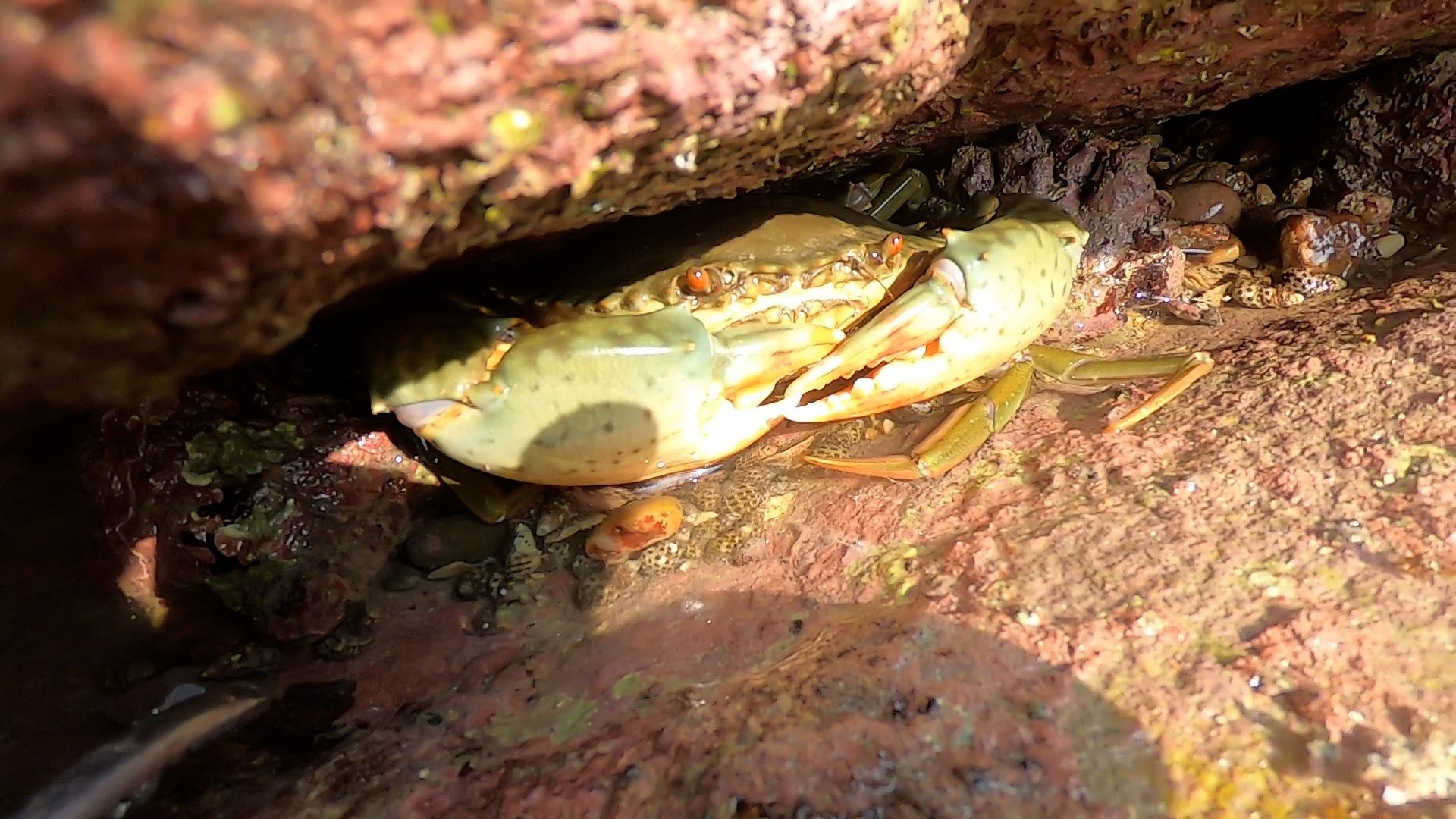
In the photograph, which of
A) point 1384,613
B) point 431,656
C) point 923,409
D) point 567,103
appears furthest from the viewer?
point 923,409

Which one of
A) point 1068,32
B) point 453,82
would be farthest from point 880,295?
point 453,82

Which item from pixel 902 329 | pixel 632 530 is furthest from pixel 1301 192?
pixel 632 530

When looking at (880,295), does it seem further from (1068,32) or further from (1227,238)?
(1227,238)

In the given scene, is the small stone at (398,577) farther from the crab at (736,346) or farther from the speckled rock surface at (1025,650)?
the crab at (736,346)

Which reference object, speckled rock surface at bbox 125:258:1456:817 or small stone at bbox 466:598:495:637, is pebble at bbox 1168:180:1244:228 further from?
small stone at bbox 466:598:495:637

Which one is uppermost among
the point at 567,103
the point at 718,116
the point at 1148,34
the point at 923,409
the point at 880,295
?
the point at 567,103

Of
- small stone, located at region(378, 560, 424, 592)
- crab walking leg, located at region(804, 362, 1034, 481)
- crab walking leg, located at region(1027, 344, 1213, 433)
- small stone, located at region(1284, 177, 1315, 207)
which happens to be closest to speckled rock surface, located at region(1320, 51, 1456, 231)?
small stone, located at region(1284, 177, 1315, 207)

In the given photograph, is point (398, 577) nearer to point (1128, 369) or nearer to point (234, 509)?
point (234, 509)

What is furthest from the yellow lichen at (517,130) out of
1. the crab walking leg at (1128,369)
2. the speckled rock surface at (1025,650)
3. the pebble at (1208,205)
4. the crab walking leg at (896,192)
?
the pebble at (1208,205)
